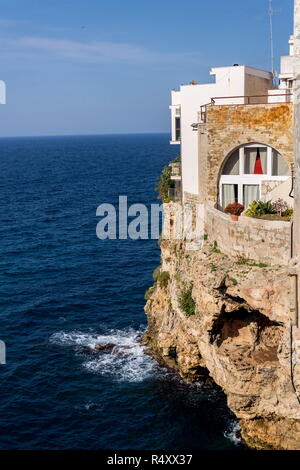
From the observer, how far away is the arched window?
36.9 m

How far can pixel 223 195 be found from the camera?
39.7 metres

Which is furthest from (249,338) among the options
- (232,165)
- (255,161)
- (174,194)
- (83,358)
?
(174,194)

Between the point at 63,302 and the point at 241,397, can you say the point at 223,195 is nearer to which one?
the point at 241,397

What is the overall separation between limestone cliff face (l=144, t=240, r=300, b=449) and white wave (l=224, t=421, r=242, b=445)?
1067 millimetres

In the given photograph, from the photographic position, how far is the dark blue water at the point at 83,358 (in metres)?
36.9

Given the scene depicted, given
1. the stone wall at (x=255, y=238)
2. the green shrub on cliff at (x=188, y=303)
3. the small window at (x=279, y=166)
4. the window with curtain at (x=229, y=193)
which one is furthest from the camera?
the window with curtain at (x=229, y=193)

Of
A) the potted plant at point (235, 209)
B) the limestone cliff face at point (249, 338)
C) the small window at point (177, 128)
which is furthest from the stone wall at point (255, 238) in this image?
Result: the small window at point (177, 128)

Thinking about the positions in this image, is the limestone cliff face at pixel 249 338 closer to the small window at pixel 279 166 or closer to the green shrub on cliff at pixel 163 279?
the small window at pixel 279 166

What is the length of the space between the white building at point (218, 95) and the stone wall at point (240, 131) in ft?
6.17

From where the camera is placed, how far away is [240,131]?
1452 inches

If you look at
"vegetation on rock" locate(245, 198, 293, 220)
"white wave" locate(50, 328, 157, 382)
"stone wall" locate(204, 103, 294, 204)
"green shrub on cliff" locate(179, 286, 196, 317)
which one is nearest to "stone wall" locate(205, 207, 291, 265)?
"vegetation on rock" locate(245, 198, 293, 220)

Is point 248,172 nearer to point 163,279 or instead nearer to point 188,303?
point 188,303

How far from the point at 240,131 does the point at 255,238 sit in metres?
8.15

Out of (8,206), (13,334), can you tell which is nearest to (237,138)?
(13,334)
